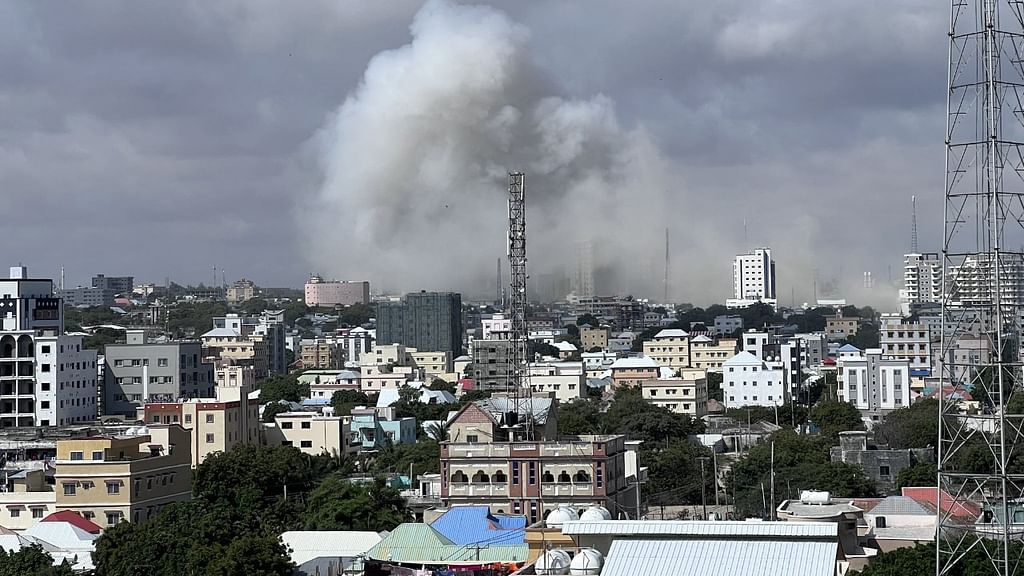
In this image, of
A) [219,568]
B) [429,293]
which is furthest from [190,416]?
[429,293]

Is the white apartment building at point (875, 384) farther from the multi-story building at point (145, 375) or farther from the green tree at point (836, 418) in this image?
the multi-story building at point (145, 375)

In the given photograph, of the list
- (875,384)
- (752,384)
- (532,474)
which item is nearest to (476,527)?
(532,474)

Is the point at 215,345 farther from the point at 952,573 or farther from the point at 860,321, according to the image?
the point at 952,573

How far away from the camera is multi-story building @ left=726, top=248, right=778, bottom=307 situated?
348ft

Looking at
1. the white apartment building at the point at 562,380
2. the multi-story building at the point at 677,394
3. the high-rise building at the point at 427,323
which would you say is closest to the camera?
the multi-story building at the point at 677,394

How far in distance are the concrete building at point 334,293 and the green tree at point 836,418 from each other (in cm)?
7593

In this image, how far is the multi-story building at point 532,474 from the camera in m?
21.5

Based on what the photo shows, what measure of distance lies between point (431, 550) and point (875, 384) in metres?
28.7

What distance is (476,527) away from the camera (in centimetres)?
1880

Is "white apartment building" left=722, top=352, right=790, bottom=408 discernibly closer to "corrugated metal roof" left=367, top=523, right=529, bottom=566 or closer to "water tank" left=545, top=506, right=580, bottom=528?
"corrugated metal roof" left=367, top=523, right=529, bottom=566

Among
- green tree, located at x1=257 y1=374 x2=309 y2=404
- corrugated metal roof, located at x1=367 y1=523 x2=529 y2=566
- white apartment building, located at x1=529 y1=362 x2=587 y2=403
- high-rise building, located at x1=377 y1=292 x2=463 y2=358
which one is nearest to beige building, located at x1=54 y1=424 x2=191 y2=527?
corrugated metal roof, located at x1=367 y1=523 x2=529 y2=566

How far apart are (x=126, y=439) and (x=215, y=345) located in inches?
1584

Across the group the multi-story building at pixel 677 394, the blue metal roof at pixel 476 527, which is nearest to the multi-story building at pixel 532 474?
the blue metal roof at pixel 476 527

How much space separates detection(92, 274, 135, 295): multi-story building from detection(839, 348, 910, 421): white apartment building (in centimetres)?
7881
